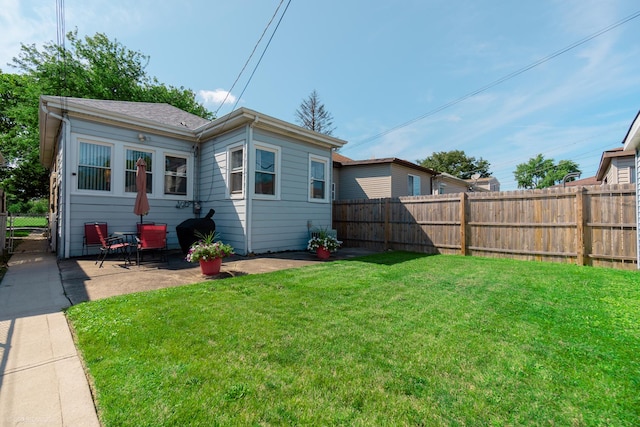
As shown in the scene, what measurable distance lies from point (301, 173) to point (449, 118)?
42.8ft

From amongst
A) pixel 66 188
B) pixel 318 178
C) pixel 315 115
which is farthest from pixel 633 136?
pixel 315 115

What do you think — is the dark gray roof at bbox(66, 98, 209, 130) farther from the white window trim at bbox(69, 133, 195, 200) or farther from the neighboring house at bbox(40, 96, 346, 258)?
the white window trim at bbox(69, 133, 195, 200)

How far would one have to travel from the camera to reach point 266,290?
4203 mm

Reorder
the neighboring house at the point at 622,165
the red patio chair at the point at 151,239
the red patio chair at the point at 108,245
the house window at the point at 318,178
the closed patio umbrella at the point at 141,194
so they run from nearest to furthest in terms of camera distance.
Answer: the red patio chair at the point at 108,245 < the red patio chair at the point at 151,239 < the closed patio umbrella at the point at 141,194 < the house window at the point at 318,178 < the neighboring house at the point at 622,165

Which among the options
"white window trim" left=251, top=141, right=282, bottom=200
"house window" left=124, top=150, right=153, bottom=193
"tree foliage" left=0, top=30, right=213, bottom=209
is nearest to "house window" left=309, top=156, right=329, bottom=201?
"white window trim" left=251, top=141, right=282, bottom=200

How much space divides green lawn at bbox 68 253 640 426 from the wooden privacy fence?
8.85ft

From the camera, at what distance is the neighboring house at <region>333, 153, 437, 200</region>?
14.0m

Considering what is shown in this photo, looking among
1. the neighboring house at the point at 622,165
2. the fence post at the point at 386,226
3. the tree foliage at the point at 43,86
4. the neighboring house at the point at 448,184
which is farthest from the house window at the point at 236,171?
the tree foliage at the point at 43,86

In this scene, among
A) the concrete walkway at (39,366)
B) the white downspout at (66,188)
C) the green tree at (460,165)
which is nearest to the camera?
the concrete walkway at (39,366)

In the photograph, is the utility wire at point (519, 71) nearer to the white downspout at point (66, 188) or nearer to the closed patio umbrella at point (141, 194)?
the closed patio umbrella at point (141, 194)

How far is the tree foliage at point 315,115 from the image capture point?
25.5 m

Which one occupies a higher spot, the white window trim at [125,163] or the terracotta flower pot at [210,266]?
the white window trim at [125,163]

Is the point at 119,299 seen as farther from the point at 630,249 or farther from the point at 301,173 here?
the point at 630,249

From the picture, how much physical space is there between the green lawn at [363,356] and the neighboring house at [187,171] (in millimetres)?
4026
